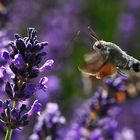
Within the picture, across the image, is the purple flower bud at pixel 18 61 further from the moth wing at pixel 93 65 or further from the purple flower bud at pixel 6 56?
the moth wing at pixel 93 65

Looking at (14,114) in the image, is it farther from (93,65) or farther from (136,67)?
(136,67)

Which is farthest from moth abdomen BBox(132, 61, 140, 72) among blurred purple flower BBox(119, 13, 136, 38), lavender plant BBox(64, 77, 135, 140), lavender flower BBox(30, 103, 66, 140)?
blurred purple flower BBox(119, 13, 136, 38)

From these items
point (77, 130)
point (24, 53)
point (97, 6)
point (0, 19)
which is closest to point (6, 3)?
point (0, 19)

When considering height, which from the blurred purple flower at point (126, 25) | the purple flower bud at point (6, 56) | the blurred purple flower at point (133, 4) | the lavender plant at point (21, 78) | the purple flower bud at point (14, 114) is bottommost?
the purple flower bud at point (14, 114)

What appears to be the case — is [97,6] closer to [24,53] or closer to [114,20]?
[114,20]

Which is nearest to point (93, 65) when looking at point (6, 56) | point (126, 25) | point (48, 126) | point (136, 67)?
point (136, 67)

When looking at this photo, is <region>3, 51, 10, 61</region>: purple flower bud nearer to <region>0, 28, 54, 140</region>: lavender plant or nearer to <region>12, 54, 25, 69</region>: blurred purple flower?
<region>0, 28, 54, 140</region>: lavender plant

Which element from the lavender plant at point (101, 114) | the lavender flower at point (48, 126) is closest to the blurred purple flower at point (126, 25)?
the lavender plant at point (101, 114)
